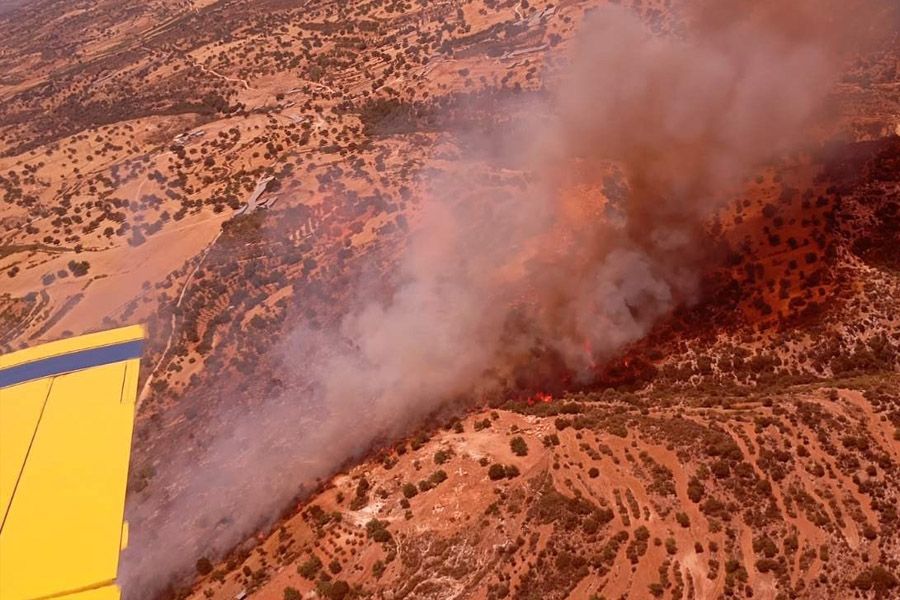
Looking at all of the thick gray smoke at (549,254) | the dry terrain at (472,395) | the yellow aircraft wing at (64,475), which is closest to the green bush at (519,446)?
the dry terrain at (472,395)

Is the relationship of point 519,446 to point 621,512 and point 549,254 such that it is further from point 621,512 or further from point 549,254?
point 549,254

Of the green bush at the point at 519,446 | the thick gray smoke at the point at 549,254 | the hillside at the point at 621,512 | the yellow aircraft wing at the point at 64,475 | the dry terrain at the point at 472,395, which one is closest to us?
the hillside at the point at 621,512

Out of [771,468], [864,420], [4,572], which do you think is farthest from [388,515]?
[864,420]

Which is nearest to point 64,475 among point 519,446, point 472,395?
point 472,395

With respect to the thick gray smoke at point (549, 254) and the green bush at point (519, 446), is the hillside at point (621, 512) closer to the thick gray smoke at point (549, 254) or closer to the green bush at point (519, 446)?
the green bush at point (519, 446)

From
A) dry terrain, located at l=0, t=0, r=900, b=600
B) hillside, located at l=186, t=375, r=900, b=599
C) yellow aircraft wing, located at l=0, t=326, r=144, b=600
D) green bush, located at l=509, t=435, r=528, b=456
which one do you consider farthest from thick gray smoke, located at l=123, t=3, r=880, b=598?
green bush, located at l=509, t=435, r=528, b=456

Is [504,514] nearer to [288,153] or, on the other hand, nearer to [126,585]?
[126,585]
